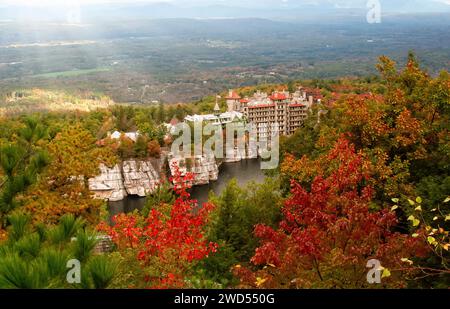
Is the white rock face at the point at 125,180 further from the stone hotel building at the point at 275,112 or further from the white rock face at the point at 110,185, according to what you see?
the stone hotel building at the point at 275,112

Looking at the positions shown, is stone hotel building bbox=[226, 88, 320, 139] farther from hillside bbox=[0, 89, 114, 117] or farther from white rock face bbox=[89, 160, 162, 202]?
hillside bbox=[0, 89, 114, 117]

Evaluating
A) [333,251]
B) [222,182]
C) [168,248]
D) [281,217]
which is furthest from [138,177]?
[333,251]

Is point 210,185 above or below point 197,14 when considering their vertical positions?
below

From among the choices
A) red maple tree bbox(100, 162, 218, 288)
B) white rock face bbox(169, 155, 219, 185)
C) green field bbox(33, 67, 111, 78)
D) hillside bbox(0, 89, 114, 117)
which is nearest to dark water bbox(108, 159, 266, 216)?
white rock face bbox(169, 155, 219, 185)

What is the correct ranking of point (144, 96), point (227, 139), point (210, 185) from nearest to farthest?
point (210, 185)
point (227, 139)
point (144, 96)

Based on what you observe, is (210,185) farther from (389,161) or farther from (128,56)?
(128,56)

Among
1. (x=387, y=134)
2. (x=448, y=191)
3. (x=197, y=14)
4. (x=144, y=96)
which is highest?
(x=197, y=14)

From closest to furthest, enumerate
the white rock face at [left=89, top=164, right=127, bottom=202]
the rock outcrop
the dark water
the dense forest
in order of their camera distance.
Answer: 1. the dense forest
2. the dark water
3. the white rock face at [left=89, top=164, right=127, bottom=202]
4. the rock outcrop
